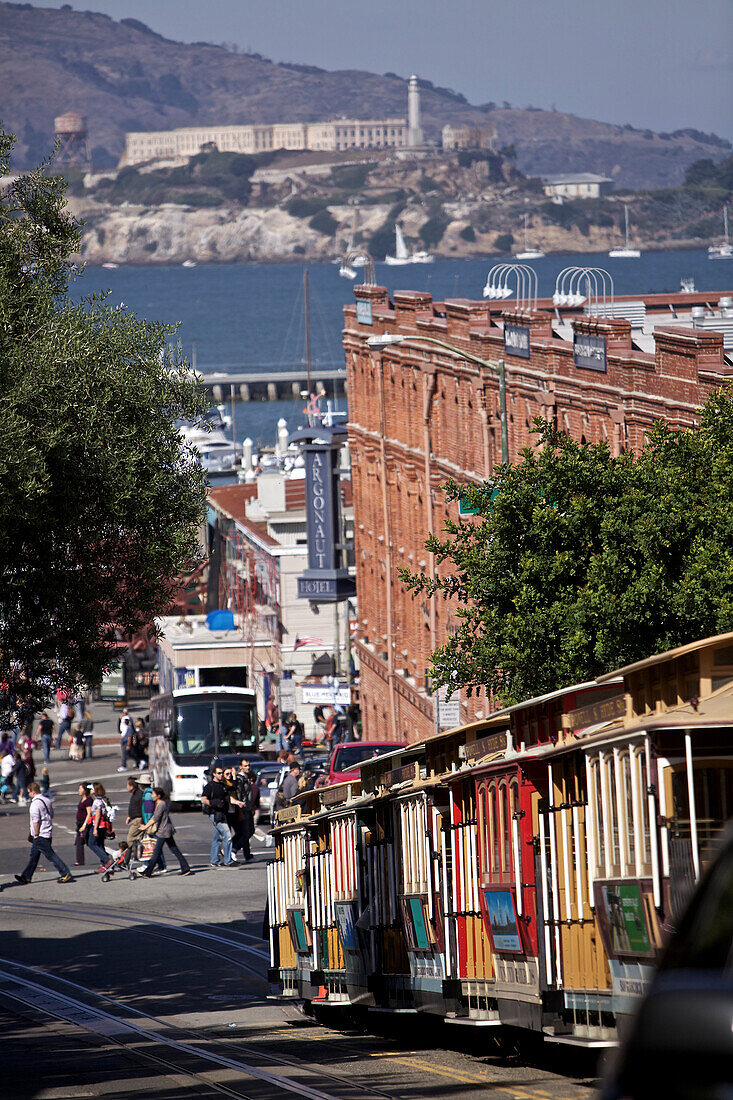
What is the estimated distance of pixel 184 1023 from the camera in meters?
15.8

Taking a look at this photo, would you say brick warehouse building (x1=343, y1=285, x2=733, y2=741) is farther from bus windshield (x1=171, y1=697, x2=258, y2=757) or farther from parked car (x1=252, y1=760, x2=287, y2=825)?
bus windshield (x1=171, y1=697, x2=258, y2=757)

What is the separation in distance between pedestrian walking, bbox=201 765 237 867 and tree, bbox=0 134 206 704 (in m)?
11.1

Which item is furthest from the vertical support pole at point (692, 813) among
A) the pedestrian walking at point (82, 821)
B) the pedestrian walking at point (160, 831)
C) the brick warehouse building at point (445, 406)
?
the pedestrian walking at point (82, 821)

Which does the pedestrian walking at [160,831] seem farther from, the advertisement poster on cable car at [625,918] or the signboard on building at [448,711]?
the advertisement poster on cable car at [625,918]

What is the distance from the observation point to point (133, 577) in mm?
16250

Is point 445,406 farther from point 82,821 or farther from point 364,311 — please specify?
point 82,821

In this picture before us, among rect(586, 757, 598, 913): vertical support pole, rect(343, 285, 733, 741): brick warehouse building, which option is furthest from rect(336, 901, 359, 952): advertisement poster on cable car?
rect(343, 285, 733, 741): brick warehouse building

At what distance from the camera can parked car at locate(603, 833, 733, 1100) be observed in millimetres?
3873

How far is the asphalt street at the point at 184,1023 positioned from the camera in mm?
11258

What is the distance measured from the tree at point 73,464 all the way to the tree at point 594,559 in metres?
6.39

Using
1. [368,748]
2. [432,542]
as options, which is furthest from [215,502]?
[432,542]

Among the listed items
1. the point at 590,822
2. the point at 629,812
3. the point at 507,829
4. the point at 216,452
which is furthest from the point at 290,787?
the point at 216,452

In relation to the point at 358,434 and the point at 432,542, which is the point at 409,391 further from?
the point at 432,542

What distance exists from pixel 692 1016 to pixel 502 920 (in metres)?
7.02
